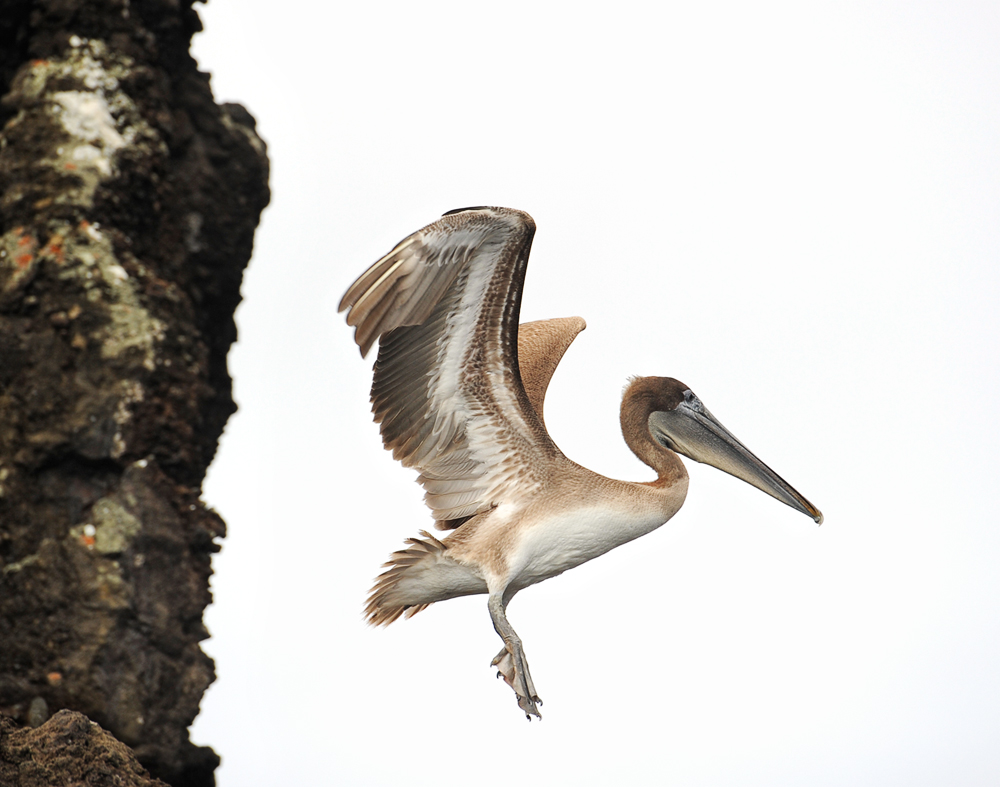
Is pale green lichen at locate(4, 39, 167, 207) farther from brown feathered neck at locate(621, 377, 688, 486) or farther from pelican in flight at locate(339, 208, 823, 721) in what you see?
brown feathered neck at locate(621, 377, 688, 486)

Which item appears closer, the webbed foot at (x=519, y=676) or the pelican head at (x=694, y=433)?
the webbed foot at (x=519, y=676)

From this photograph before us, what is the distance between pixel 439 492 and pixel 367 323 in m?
1.44

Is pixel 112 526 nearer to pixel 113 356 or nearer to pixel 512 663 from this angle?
pixel 113 356

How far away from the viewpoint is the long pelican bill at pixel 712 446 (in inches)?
280

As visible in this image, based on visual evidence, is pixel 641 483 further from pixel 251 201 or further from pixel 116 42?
pixel 116 42

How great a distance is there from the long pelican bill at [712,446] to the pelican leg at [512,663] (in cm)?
179

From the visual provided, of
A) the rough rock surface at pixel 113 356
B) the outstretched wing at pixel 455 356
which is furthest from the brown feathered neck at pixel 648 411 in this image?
the rough rock surface at pixel 113 356

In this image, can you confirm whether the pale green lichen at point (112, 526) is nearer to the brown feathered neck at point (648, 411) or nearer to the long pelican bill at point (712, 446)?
the brown feathered neck at point (648, 411)

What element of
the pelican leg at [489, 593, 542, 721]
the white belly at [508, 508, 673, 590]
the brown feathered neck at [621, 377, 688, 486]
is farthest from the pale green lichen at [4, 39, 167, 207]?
the brown feathered neck at [621, 377, 688, 486]

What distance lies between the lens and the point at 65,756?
189 inches

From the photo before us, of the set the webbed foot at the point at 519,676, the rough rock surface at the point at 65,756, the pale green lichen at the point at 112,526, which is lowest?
the rough rock surface at the point at 65,756

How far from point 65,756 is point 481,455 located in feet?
9.10

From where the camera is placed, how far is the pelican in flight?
5627mm

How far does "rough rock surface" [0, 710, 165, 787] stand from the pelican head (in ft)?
12.2
